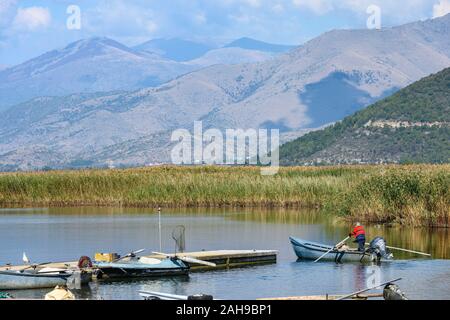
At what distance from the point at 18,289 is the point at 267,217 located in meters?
23.4

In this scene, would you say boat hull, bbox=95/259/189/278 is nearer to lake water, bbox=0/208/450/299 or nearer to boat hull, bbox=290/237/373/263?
lake water, bbox=0/208/450/299

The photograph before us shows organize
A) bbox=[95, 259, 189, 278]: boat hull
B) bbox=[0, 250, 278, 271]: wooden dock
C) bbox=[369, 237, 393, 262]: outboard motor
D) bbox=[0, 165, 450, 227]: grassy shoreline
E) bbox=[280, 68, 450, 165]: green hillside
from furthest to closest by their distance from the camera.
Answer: bbox=[280, 68, 450, 165]: green hillside → bbox=[0, 165, 450, 227]: grassy shoreline → bbox=[369, 237, 393, 262]: outboard motor → bbox=[0, 250, 278, 271]: wooden dock → bbox=[95, 259, 189, 278]: boat hull

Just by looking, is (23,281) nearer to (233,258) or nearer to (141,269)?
(141,269)

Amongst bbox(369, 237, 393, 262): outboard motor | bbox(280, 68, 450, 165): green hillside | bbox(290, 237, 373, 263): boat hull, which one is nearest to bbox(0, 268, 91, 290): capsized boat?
bbox(290, 237, 373, 263): boat hull

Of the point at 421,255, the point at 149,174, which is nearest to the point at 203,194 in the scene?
the point at 149,174

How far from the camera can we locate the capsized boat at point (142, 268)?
3088cm

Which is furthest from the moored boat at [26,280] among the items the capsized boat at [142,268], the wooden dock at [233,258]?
the wooden dock at [233,258]

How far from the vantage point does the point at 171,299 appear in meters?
22.5

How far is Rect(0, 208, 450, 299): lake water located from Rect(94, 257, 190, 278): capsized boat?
1.33 ft

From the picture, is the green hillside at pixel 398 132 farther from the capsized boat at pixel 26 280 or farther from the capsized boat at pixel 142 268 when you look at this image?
the capsized boat at pixel 26 280

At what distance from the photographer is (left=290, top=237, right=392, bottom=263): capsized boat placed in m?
34.7

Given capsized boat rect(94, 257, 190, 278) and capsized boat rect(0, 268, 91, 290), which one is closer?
capsized boat rect(0, 268, 91, 290)

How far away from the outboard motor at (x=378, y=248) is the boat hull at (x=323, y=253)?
0.61 ft

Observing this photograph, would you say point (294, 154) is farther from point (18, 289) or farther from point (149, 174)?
point (18, 289)
